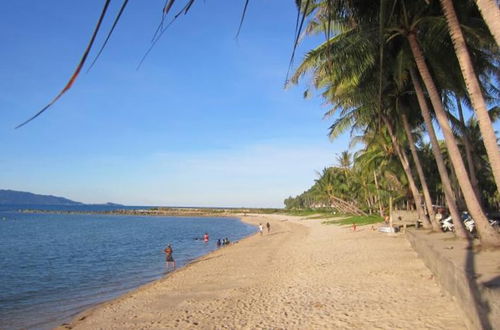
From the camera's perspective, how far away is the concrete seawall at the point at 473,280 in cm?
477

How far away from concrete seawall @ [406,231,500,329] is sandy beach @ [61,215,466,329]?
48cm

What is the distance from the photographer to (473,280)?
5387 millimetres

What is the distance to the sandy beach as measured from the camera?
7.21 meters

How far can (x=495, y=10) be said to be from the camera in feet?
16.9

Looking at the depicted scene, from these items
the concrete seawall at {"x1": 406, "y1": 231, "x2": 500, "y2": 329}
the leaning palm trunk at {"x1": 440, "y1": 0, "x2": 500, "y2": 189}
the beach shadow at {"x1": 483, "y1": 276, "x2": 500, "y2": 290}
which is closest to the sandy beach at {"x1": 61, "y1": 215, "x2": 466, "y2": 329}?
Result: the concrete seawall at {"x1": 406, "y1": 231, "x2": 500, "y2": 329}

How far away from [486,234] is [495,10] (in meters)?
4.86

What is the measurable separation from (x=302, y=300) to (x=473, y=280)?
14.4 ft

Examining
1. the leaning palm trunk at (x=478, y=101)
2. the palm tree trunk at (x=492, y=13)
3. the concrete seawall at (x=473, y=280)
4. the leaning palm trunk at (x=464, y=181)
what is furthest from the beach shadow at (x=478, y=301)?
the palm tree trunk at (x=492, y=13)

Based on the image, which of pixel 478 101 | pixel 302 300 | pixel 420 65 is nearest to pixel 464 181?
pixel 478 101

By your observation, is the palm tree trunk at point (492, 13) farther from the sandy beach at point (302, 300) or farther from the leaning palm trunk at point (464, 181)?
the sandy beach at point (302, 300)

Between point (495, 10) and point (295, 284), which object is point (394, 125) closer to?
point (295, 284)

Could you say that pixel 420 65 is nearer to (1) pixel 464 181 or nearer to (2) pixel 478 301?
(1) pixel 464 181

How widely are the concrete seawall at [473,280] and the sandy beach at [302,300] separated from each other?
48cm

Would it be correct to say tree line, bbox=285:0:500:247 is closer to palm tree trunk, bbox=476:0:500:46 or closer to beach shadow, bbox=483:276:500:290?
palm tree trunk, bbox=476:0:500:46
